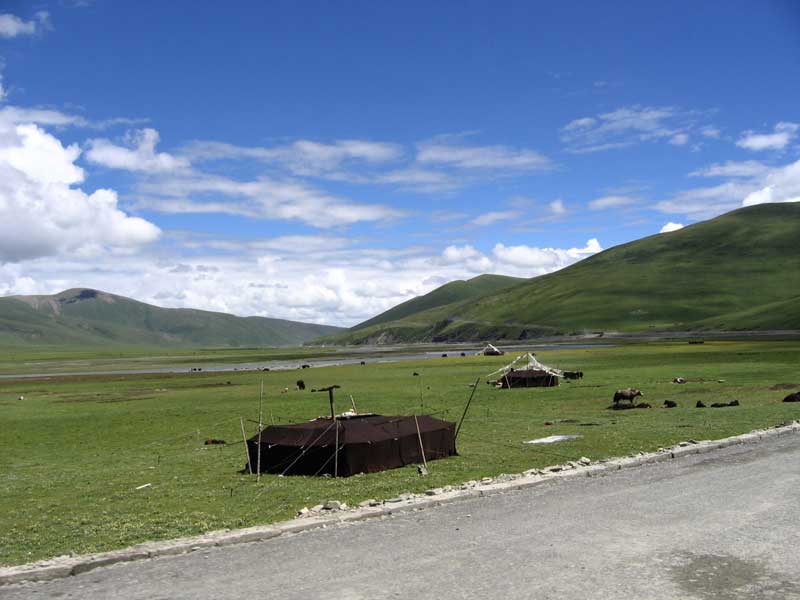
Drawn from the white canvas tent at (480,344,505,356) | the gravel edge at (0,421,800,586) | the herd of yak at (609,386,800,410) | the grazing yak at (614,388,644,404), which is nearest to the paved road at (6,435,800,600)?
the gravel edge at (0,421,800,586)

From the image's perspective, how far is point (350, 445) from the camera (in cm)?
2531

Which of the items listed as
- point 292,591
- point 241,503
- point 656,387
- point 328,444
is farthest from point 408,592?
point 656,387

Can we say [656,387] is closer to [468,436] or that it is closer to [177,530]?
[468,436]

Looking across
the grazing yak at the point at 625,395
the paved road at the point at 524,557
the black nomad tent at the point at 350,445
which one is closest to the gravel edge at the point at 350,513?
the paved road at the point at 524,557

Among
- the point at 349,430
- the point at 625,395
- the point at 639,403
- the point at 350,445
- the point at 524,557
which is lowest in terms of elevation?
the point at 639,403

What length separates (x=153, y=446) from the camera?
37562 millimetres

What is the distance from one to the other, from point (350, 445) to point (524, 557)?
1301cm

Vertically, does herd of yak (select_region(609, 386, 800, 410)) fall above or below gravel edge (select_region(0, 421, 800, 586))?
below

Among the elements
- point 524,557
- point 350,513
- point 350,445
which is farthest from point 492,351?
point 524,557

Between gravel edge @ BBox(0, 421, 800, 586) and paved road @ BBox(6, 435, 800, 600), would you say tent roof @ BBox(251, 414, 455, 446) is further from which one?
paved road @ BBox(6, 435, 800, 600)

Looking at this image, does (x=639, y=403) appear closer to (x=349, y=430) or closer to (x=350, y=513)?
(x=349, y=430)

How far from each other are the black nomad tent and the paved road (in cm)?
791

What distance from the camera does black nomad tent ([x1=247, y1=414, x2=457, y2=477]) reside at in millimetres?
25406

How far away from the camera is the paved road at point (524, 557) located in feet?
37.4
